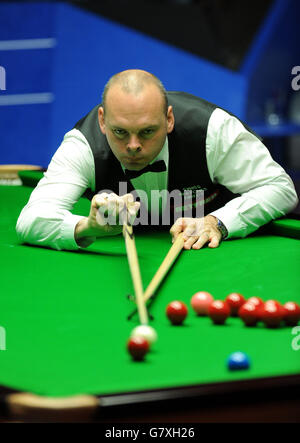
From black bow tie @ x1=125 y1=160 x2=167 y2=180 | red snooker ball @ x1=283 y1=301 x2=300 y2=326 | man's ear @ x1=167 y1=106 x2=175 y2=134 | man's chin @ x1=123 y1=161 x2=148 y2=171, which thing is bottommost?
red snooker ball @ x1=283 y1=301 x2=300 y2=326

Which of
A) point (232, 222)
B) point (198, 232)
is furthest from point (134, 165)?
point (232, 222)

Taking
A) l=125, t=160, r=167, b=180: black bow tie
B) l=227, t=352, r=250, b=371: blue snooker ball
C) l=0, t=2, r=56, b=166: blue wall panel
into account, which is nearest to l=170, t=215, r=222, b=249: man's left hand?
l=125, t=160, r=167, b=180: black bow tie

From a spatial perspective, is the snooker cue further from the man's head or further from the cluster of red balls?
the man's head

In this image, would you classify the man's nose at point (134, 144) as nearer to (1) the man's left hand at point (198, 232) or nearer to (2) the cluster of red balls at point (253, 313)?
(1) the man's left hand at point (198, 232)

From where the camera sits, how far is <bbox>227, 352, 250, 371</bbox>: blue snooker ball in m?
1.51

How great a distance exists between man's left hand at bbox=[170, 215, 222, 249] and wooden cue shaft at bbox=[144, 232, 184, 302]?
3 centimetres

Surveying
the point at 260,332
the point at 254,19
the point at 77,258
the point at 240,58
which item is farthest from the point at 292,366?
the point at 254,19

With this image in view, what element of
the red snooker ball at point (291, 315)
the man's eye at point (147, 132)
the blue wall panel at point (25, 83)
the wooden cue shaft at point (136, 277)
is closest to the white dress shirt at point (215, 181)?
the man's eye at point (147, 132)

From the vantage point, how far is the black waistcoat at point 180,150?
2.88 metres

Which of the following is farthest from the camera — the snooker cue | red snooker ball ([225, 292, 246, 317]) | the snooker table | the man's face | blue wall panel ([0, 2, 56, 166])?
blue wall panel ([0, 2, 56, 166])

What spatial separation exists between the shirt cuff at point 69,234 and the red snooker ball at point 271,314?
1037 millimetres

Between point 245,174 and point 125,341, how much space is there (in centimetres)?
146

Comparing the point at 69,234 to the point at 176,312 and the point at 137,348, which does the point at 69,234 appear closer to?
the point at 176,312

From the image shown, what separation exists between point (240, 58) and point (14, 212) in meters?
4.77
